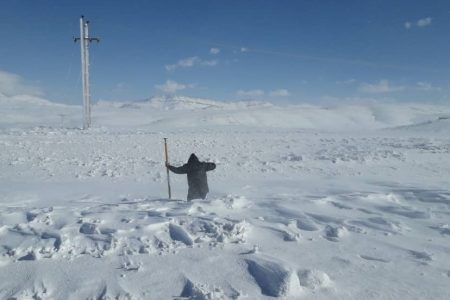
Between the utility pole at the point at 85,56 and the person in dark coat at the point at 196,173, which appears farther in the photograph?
the utility pole at the point at 85,56

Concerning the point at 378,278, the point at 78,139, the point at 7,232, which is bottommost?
the point at 378,278

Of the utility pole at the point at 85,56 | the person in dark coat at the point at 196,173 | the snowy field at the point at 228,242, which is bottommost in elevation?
the snowy field at the point at 228,242

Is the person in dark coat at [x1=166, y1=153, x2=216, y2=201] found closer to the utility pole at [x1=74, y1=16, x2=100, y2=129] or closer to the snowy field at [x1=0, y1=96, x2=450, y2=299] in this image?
the snowy field at [x1=0, y1=96, x2=450, y2=299]

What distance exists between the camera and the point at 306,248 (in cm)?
562

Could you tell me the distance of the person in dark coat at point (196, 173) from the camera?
8.93 meters

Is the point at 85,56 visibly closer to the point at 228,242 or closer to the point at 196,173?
the point at 196,173

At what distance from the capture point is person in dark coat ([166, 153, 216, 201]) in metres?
8.93

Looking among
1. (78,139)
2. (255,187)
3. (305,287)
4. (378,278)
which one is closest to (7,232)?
(305,287)

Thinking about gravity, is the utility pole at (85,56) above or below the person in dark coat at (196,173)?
above

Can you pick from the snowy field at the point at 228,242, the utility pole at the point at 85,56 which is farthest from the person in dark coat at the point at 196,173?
the utility pole at the point at 85,56

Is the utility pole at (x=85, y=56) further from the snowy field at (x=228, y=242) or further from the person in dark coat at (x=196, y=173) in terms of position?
the person in dark coat at (x=196, y=173)

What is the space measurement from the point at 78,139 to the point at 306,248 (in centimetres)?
1852

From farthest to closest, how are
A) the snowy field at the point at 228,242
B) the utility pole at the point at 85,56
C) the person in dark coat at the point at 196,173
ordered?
1. the utility pole at the point at 85,56
2. the person in dark coat at the point at 196,173
3. the snowy field at the point at 228,242

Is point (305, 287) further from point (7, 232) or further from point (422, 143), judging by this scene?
point (422, 143)
